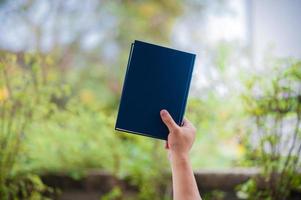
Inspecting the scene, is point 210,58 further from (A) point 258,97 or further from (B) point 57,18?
(B) point 57,18

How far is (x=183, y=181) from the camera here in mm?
918

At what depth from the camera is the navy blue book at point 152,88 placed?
101cm

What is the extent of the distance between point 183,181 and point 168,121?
0.18 meters

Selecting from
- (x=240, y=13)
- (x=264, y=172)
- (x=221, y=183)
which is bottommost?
(x=221, y=183)

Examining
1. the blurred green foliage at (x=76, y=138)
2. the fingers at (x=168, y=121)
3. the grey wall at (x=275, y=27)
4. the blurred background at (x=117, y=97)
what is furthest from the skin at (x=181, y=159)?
the grey wall at (x=275, y=27)

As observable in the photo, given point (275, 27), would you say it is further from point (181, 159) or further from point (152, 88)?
point (181, 159)

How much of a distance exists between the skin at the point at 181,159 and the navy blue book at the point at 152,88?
0.04m

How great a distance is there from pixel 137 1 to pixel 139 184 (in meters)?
2.28

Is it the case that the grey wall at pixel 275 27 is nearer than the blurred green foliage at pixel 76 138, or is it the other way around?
the blurred green foliage at pixel 76 138

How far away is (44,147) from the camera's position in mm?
2158

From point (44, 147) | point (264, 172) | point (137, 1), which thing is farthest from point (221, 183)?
point (137, 1)

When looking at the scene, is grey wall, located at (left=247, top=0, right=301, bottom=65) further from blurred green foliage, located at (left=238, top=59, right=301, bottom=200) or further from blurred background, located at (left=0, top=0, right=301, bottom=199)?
blurred green foliage, located at (left=238, top=59, right=301, bottom=200)

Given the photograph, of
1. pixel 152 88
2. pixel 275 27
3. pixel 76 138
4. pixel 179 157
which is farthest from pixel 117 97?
pixel 179 157

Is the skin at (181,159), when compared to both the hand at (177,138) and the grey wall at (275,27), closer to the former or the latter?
the hand at (177,138)
